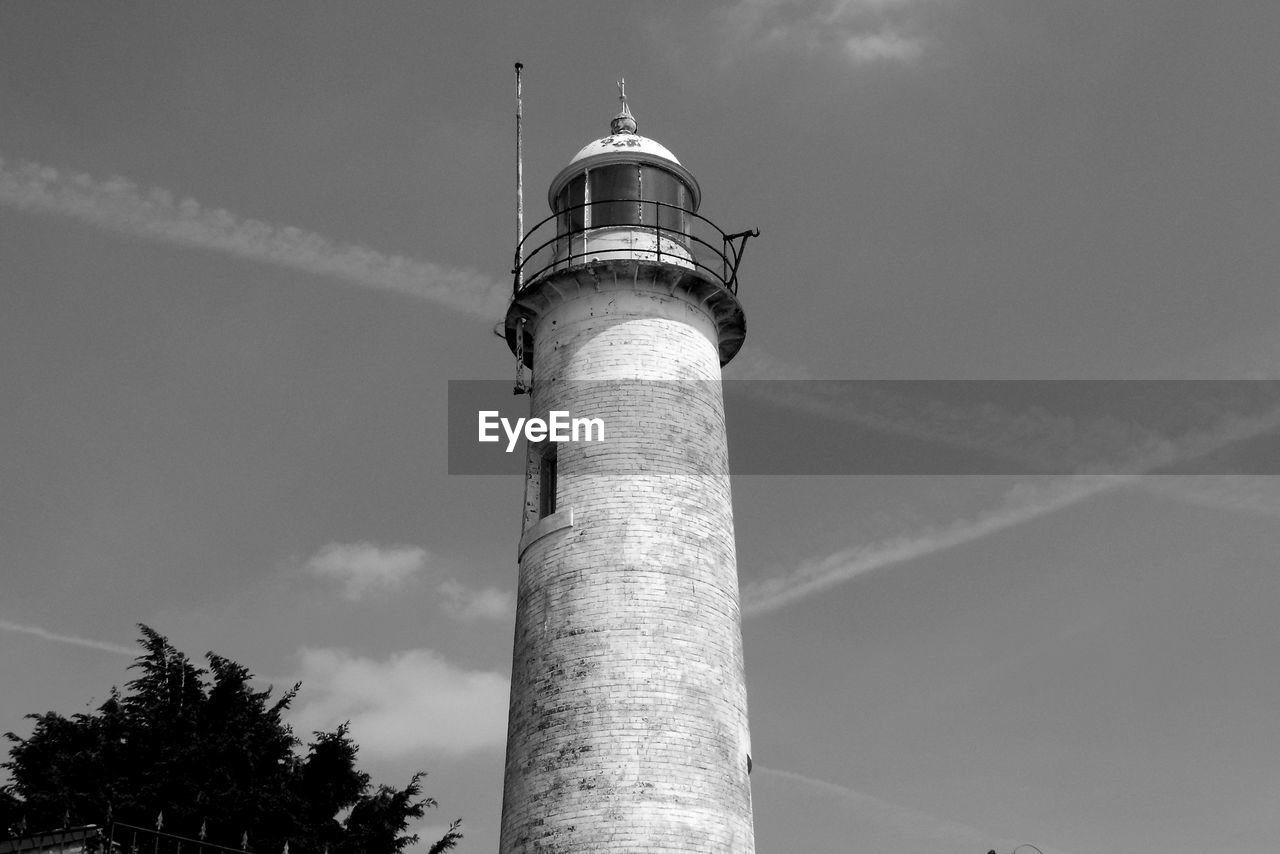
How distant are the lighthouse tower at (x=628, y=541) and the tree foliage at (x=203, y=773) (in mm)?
11311

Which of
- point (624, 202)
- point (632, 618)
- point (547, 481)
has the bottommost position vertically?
point (632, 618)

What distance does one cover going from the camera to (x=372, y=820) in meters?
34.9

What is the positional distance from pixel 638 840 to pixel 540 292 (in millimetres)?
9518

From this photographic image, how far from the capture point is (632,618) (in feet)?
73.2

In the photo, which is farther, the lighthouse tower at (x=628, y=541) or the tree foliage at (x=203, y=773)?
the tree foliage at (x=203, y=773)

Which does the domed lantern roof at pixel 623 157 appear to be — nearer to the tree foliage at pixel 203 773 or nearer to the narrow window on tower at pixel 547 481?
the narrow window on tower at pixel 547 481

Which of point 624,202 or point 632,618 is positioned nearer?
point 632,618

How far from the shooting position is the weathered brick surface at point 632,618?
21281mm

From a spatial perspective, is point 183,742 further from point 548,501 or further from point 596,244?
point 596,244

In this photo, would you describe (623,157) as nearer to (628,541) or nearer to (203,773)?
(628,541)

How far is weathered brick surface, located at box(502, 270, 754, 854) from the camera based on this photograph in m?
21.3

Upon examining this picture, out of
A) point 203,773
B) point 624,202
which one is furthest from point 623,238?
point 203,773

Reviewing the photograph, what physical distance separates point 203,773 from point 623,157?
1715cm

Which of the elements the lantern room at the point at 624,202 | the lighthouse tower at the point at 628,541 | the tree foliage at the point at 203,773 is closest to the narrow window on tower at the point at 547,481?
the lighthouse tower at the point at 628,541
